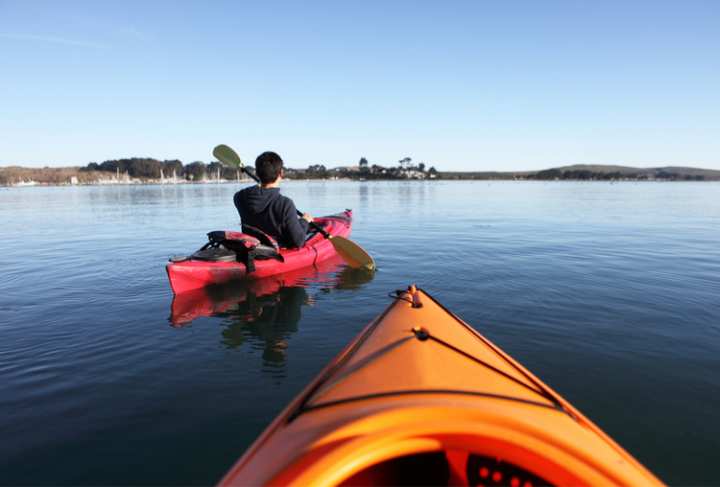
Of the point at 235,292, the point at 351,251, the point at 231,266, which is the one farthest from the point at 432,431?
the point at 351,251

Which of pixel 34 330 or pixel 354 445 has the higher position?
pixel 354 445

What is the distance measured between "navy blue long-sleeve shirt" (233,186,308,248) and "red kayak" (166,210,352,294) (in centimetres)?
48

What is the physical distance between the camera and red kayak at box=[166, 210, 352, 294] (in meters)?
7.20

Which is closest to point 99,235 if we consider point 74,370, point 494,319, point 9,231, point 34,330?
point 9,231

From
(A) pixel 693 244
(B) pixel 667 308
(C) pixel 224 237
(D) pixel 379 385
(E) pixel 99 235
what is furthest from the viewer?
(E) pixel 99 235

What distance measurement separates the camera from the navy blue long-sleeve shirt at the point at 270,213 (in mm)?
7676

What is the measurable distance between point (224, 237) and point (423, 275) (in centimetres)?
445

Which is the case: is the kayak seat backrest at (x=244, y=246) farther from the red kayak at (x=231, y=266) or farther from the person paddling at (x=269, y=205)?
the person paddling at (x=269, y=205)

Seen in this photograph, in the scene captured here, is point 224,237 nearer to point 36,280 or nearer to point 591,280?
point 36,280

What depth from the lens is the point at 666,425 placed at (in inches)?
137

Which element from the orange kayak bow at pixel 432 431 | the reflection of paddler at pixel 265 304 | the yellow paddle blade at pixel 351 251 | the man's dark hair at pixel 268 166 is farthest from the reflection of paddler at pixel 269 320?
the orange kayak bow at pixel 432 431

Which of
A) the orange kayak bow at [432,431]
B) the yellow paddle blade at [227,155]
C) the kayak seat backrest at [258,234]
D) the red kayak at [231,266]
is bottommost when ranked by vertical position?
the red kayak at [231,266]

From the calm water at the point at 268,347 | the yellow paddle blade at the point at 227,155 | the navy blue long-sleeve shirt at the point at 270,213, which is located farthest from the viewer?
the yellow paddle blade at the point at 227,155

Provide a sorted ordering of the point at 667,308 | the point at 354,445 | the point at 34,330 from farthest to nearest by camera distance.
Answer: the point at 667,308 → the point at 34,330 → the point at 354,445
